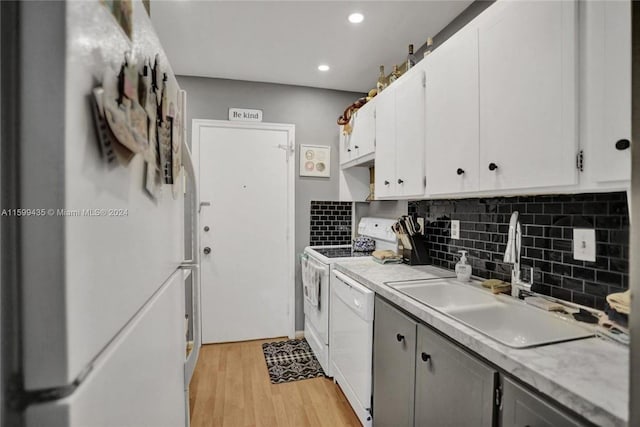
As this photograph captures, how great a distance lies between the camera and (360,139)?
2666mm

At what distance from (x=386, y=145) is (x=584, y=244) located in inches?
50.7

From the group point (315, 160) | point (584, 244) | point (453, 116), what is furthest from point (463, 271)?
point (315, 160)

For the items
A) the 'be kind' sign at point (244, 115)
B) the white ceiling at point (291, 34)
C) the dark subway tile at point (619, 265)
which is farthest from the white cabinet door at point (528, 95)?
the 'be kind' sign at point (244, 115)

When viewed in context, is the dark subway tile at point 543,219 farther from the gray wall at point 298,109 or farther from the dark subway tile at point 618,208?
the gray wall at point 298,109

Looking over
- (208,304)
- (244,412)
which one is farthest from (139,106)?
(208,304)

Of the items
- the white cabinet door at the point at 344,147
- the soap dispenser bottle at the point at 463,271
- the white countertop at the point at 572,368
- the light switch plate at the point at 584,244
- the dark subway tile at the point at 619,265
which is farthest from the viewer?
the white cabinet door at the point at 344,147

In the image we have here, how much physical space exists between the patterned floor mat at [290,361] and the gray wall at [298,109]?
27 centimetres

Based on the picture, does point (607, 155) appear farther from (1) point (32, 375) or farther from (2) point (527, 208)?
(1) point (32, 375)

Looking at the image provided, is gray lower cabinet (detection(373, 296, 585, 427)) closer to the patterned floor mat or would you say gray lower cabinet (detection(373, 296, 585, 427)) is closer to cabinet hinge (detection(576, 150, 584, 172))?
cabinet hinge (detection(576, 150, 584, 172))

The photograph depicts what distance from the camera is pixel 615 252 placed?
3.65ft

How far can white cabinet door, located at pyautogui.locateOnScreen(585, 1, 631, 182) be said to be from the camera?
870 millimetres

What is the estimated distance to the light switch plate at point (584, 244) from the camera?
119 centimetres

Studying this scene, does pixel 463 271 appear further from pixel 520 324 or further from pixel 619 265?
pixel 619 265

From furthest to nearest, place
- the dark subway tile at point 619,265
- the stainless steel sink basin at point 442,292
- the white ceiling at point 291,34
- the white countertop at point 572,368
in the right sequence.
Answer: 1. the white ceiling at point 291,34
2. the stainless steel sink basin at point 442,292
3. the dark subway tile at point 619,265
4. the white countertop at point 572,368
